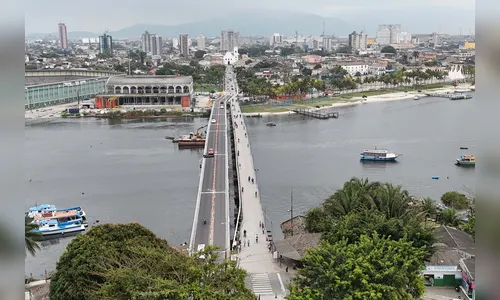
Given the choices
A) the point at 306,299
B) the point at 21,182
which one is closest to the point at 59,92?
the point at 306,299

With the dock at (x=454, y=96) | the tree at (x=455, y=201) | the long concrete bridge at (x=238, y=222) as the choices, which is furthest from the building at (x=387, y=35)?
the tree at (x=455, y=201)

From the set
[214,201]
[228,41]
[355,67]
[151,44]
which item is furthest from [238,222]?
[228,41]

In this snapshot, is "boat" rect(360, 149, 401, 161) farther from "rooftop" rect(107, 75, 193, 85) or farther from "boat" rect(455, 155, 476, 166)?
"rooftop" rect(107, 75, 193, 85)

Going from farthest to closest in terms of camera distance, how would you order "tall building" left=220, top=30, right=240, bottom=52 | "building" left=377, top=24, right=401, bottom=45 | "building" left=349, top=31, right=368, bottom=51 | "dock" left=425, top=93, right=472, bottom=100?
"building" left=377, top=24, right=401, bottom=45 → "tall building" left=220, top=30, right=240, bottom=52 → "building" left=349, top=31, right=368, bottom=51 → "dock" left=425, top=93, right=472, bottom=100

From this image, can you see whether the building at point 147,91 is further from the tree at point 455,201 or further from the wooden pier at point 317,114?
the tree at point 455,201

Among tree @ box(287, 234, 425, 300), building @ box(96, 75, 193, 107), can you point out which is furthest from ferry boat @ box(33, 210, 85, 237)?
building @ box(96, 75, 193, 107)

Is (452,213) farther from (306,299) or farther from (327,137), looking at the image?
(327,137)

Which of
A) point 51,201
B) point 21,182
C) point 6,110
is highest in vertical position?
point 6,110
